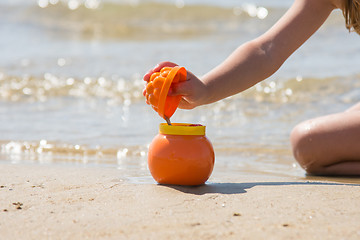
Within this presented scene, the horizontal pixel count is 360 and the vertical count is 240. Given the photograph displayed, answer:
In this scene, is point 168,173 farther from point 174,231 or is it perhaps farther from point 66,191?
point 174,231

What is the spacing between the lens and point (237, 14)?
11539mm

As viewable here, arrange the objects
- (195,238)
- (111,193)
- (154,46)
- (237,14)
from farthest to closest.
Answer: (237,14)
(154,46)
(111,193)
(195,238)

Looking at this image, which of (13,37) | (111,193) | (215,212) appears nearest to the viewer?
(215,212)

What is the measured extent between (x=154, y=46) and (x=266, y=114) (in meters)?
4.29

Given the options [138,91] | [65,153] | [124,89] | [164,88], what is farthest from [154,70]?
[124,89]

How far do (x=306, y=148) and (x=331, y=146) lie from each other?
13cm

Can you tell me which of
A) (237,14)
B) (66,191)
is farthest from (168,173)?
(237,14)

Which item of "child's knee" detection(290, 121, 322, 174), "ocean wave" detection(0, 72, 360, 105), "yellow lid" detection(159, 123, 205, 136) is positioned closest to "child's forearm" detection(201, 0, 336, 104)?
"yellow lid" detection(159, 123, 205, 136)

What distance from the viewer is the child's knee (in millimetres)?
3062

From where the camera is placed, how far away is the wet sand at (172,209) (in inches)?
70.4

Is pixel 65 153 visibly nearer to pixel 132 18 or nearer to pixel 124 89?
pixel 124 89

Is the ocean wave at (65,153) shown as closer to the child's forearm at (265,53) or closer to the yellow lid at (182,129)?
the yellow lid at (182,129)

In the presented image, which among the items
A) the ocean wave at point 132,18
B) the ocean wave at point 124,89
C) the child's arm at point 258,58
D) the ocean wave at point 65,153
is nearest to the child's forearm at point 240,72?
the child's arm at point 258,58

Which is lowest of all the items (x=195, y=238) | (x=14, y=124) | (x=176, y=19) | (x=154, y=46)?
(x=195, y=238)
